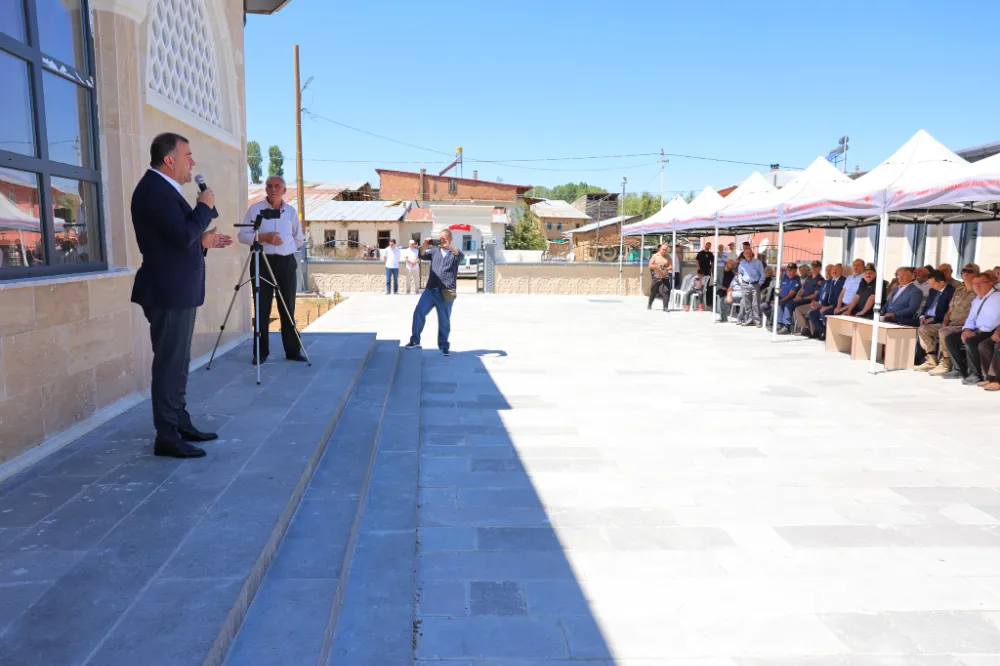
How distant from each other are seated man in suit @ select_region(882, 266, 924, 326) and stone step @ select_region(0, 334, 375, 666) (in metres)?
7.86

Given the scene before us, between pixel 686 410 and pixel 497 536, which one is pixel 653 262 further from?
pixel 497 536

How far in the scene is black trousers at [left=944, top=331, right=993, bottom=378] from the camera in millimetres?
7199

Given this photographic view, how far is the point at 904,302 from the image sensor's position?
8586 mm

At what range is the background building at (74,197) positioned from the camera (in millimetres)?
3439

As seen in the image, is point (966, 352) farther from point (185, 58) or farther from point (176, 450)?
point (185, 58)

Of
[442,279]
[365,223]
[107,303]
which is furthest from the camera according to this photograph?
[365,223]

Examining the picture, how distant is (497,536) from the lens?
3.39 m

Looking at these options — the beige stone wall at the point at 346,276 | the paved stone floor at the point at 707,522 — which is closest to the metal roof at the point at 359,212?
the beige stone wall at the point at 346,276

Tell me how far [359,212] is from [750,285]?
30.5 m

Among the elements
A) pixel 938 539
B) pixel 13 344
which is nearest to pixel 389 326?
pixel 13 344

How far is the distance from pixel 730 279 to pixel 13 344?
43.9 feet

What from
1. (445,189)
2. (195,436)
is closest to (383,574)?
(195,436)

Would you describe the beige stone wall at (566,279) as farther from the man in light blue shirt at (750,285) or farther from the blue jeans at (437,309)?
the blue jeans at (437,309)

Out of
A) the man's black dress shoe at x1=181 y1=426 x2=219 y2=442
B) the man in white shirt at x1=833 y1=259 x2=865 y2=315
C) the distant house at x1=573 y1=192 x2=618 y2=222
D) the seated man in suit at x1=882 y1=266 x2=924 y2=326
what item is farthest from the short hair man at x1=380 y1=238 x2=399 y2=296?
the distant house at x1=573 y1=192 x2=618 y2=222
